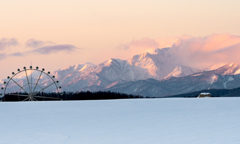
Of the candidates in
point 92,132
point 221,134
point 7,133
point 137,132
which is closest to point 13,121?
point 7,133

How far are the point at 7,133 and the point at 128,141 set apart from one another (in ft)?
44.0

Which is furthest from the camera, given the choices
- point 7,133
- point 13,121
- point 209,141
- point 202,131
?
point 13,121

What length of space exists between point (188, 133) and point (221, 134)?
9.27 ft

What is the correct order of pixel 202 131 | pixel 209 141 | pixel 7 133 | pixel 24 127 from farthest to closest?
pixel 24 127, pixel 7 133, pixel 202 131, pixel 209 141

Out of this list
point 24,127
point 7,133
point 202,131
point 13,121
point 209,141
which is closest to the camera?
point 209,141

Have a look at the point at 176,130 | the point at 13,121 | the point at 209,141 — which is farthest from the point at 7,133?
the point at 209,141

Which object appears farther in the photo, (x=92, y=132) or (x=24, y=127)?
(x=24, y=127)

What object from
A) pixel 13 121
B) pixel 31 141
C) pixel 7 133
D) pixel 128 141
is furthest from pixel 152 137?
pixel 13 121

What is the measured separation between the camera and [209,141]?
29.8 meters

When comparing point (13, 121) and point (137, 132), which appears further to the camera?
point (13, 121)

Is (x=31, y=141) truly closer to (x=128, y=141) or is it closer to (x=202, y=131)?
(x=128, y=141)

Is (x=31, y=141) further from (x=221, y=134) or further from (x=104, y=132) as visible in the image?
(x=221, y=134)

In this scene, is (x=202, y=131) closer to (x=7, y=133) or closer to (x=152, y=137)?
(x=152, y=137)

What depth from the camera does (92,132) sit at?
3778 centimetres
